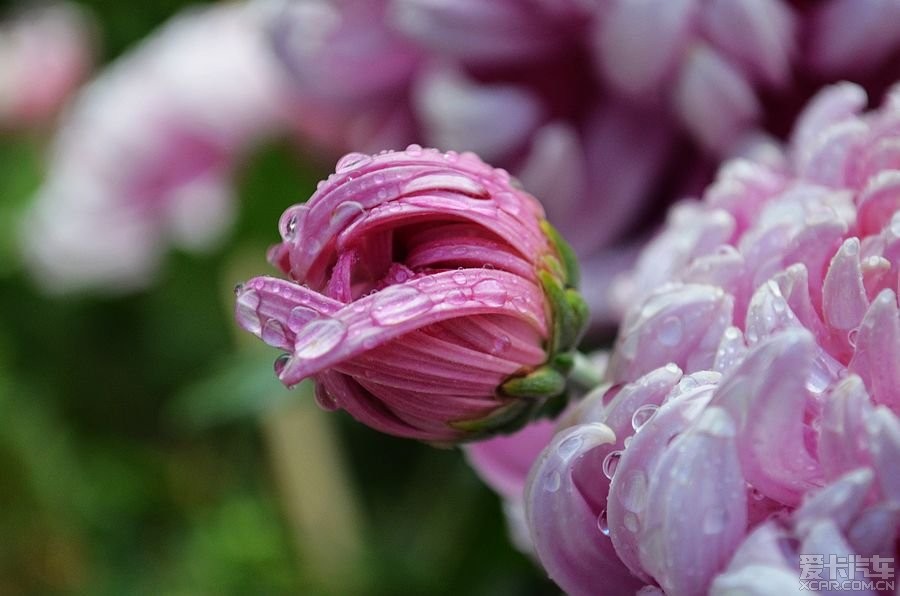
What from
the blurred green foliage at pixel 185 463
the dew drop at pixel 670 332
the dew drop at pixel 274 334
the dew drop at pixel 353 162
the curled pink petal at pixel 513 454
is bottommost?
the blurred green foliage at pixel 185 463

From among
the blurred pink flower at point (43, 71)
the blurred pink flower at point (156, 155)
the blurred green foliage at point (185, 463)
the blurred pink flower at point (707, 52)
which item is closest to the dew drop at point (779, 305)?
the blurred pink flower at point (707, 52)

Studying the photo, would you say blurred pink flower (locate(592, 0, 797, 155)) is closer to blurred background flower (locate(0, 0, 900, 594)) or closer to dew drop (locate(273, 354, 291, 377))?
blurred background flower (locate(0, 0, 900, 594))

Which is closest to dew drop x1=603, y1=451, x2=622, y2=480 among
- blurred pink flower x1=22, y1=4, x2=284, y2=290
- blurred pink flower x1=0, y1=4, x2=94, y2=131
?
blurred pink flower x1=22, y1=4, x2=284, y2=290

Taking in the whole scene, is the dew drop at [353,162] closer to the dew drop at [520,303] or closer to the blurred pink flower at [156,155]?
the dew drop at [520,303]

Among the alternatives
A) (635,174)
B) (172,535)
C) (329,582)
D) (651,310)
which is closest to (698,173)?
(635,174)

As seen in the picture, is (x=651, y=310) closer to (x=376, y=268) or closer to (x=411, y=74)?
(x=376, y=268)

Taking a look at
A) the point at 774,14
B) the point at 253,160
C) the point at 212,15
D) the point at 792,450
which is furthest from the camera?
the point at 212,15
